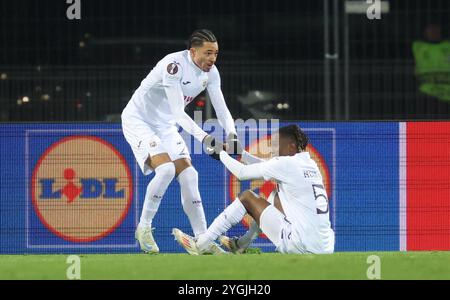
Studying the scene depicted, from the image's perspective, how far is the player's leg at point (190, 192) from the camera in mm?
12789

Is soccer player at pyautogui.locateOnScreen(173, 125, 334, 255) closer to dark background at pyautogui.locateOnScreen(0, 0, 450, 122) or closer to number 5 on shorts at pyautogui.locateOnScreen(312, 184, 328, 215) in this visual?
number 5 on shorts at pyautogui.locateOnScreen(312, 184, 328, 215)

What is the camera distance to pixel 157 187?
12602mm

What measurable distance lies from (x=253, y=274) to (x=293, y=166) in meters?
1.67

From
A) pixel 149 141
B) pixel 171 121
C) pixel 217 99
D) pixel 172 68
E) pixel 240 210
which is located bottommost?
pixel 240 210

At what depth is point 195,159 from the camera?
1491 centimetres

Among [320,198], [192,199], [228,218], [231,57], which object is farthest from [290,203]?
[231,57]

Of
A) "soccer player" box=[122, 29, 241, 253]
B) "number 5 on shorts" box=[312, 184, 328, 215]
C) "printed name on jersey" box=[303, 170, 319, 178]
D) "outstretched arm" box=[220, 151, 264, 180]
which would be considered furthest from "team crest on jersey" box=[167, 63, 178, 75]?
"number 5 on shorts" box=[312, 184, 328, 215]

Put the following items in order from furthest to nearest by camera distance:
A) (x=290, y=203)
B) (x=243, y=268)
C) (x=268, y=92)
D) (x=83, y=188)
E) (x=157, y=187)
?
(x=268, y=92) → (x=83, y=188) → (x=157, y=187) → (x=290, y=203) → (x=243, y=268)

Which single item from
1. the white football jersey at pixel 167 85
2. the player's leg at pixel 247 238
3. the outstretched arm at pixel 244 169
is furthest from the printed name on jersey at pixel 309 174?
the white football jersey at pixel 167 85

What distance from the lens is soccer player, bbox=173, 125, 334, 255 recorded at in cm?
1149

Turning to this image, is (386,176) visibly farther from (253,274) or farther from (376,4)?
(376,4)

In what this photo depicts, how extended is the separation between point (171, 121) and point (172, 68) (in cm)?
71

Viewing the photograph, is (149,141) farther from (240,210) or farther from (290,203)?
(290,203)

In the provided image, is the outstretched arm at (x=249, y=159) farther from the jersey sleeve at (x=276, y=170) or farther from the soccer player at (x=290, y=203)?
the jersey sleeve at (x=276, y=170)
